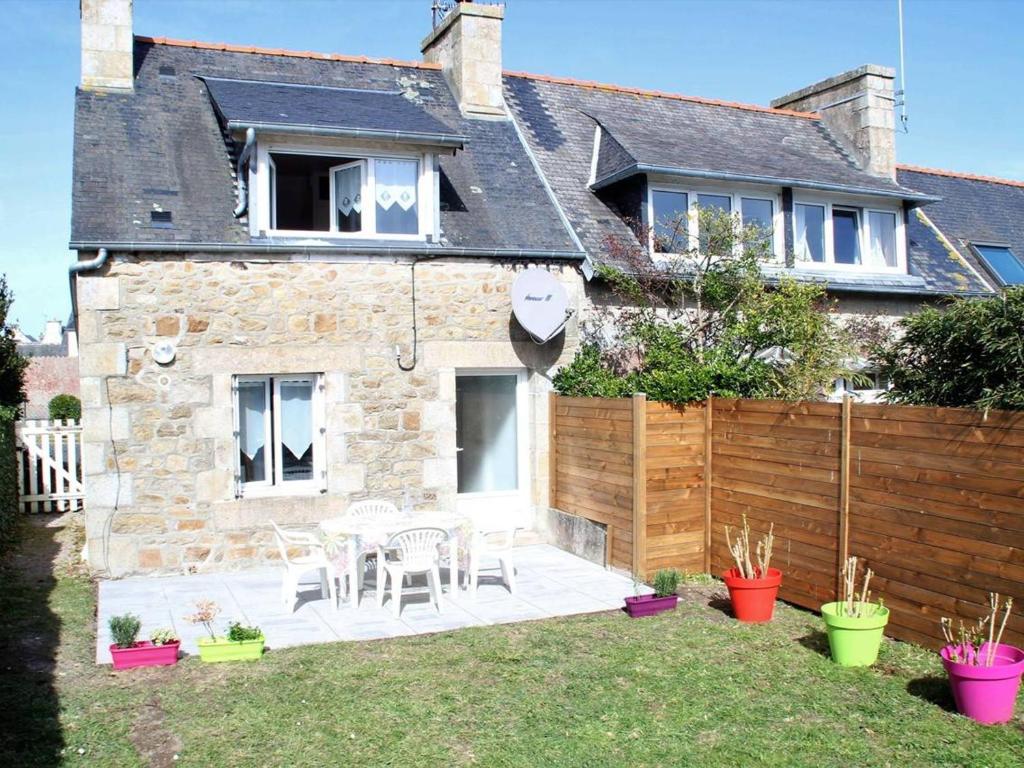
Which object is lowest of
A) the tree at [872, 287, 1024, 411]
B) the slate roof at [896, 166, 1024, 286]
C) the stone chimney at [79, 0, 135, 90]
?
the tree at [872, 287, 1024, 411]

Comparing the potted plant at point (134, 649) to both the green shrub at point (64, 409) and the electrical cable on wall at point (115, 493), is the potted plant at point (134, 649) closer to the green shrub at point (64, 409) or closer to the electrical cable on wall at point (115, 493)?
the electrical cable on wall at point (115, 493)

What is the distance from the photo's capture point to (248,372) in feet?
35.8

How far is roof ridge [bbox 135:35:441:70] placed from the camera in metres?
13.7

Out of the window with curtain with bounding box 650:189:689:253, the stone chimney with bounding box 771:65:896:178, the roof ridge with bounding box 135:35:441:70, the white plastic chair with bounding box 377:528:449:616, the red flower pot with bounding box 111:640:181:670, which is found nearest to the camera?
the red flower pot with bounding box 111:640:181:670

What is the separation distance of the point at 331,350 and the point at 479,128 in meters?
4.95

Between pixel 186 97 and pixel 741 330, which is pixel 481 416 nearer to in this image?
pixel 741 330

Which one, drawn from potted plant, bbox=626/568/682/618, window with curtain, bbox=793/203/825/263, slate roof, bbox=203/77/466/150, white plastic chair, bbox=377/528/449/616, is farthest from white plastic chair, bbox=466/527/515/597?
window with curtain, bbox=793/203/825/263

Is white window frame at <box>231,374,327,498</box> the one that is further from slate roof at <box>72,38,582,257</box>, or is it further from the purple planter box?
the purple planter box

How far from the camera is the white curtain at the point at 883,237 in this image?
14.9 metres

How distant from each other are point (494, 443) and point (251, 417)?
127 inches

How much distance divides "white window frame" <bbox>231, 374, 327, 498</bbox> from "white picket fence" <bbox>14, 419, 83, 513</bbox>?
256 inches

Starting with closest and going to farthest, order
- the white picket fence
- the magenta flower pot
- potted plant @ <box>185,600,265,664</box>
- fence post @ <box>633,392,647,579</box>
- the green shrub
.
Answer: the magenta flower pot
potted plant @ <box>185,600,265,664</box>
fence post @ <box>633,392,647,579</box>
the white picket fence
the green shrub

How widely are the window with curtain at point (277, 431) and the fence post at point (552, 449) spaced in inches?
118

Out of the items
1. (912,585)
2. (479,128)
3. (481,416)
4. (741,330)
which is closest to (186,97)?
(479,128)
